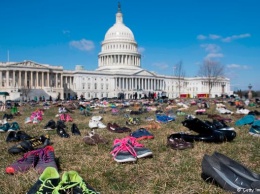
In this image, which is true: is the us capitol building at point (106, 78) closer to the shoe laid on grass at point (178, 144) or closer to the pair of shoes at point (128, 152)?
the shoe laid on grass at point (178, 144)

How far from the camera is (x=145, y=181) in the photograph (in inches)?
201

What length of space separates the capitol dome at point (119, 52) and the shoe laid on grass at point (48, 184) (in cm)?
12228

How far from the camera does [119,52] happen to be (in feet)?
418

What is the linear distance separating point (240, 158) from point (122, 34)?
130399 millimetres

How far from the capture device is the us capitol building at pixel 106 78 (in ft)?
322

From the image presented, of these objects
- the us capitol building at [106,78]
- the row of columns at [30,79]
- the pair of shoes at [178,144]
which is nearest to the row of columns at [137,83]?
the us capitol building at [106,78]

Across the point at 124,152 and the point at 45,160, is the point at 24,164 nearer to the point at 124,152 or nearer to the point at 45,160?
the point at 45,160

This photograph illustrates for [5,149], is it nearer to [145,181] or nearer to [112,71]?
[145,181]

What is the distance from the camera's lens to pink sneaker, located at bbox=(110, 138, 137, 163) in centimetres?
625

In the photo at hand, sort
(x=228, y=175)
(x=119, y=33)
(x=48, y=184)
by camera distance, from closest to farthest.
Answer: (x=48, y=184), (x=228, y=175), (x=119, y=33)

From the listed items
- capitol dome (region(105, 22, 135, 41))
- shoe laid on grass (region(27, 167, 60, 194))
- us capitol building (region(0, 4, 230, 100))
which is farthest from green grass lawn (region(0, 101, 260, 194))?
capitol dome (region(105, 22, 135, 41))

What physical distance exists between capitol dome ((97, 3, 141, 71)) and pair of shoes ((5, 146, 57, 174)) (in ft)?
395

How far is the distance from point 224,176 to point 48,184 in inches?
101

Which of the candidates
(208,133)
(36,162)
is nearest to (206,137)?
(208,133)
